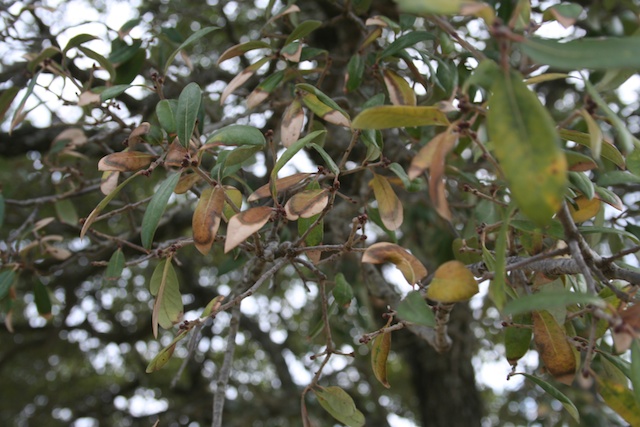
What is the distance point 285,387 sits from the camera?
353 cm

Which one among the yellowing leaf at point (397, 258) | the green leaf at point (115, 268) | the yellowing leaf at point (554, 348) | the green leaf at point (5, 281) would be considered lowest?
the green leaf at point (5, 281)

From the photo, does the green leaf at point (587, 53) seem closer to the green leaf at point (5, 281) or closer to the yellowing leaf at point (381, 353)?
the yellowing leaf at point (381, 353)

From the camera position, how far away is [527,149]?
1.95 feet

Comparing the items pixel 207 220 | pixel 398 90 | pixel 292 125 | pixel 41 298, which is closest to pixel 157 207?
pixel 207 220

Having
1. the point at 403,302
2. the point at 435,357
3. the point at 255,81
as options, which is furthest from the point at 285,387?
the point at 403,302

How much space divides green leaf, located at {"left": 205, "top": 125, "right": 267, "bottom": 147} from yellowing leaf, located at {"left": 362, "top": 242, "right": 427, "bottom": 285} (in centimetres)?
28

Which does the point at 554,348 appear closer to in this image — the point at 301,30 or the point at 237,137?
the point at 237,137

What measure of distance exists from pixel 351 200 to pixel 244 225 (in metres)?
0.32

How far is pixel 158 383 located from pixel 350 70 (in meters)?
3.91

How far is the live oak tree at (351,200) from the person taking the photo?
0.74 meters

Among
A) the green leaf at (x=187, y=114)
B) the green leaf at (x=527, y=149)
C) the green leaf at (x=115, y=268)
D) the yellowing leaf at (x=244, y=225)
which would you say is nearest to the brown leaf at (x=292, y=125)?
the green leaf at (x=187, y=114)

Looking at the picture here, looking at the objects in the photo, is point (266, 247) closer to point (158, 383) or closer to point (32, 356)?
point (158, 383)

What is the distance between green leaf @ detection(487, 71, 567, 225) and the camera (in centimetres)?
58

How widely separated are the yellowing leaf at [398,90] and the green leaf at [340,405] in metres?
0.61
